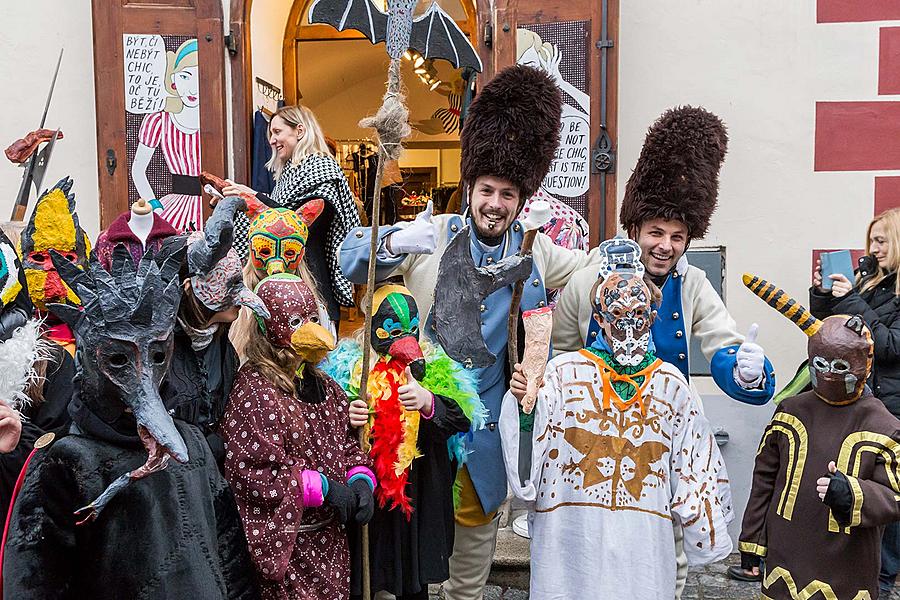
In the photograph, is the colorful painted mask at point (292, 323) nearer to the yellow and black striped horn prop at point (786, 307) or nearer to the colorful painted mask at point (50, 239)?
the colorful painted mask at point (50, 239)

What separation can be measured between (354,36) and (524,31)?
144 inches

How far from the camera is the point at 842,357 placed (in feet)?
9.59

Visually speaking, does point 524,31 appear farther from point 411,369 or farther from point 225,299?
point 225,299

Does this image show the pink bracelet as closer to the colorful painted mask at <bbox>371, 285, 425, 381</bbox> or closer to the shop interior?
the colorful painted mask at <bbox>371, 285, 425, 381</bbox>

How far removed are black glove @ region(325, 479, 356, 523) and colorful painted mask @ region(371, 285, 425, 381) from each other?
488mm

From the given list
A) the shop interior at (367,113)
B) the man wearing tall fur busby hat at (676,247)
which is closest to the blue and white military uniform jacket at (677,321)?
the man wearing tall fur busby hat at (676,247)

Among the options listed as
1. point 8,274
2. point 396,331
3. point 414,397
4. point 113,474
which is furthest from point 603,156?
point 113,474

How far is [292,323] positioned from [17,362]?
74 cm

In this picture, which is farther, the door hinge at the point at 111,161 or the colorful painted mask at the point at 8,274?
the door hinge at the point at 111,161

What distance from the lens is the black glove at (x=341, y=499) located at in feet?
8.15

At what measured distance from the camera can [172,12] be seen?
191 inches

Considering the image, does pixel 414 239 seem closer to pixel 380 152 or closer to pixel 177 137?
pixel 380 152

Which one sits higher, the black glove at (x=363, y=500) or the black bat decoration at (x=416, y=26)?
the black bat decoration at (x=416, y=26)

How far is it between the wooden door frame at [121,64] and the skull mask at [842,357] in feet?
11.0
